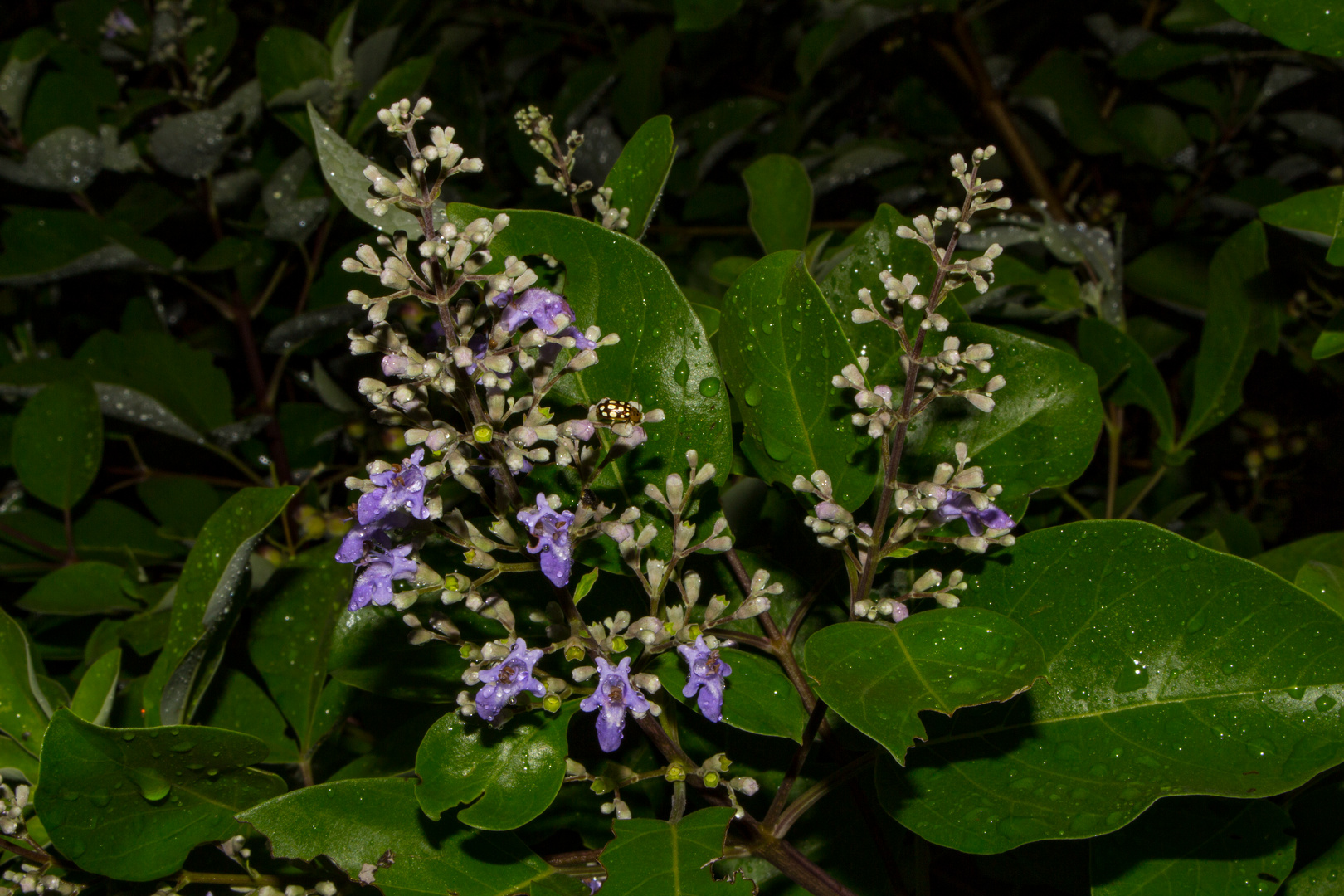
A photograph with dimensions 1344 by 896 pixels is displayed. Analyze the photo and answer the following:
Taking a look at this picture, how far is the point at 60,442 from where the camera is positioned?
7.75 feet

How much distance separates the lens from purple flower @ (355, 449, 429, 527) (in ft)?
3.31

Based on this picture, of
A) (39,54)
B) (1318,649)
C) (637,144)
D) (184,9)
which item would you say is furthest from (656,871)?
(184,9)

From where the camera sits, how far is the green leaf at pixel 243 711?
5.51 ft

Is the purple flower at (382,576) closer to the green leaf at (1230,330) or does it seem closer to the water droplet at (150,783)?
the water droplet at (150,783)

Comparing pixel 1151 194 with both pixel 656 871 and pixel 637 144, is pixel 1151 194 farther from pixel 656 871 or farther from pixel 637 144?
pixel 656 871

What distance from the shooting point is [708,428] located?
117 cm

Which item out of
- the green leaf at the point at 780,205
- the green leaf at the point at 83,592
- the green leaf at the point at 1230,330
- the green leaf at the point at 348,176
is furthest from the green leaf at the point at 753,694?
the green leaf at the point at 83,592

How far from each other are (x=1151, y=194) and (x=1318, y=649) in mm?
3004

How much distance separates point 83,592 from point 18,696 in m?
0.65

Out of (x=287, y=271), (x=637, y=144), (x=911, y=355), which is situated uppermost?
(x=637, y=144)

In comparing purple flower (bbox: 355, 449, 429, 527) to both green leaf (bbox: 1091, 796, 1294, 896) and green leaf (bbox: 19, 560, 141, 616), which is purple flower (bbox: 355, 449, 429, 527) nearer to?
green leaf (bbox: 1091, 796, 1294, 896)

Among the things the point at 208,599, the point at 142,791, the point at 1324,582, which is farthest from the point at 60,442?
the point at 1324,582

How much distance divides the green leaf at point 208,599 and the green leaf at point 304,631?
0.53 feet

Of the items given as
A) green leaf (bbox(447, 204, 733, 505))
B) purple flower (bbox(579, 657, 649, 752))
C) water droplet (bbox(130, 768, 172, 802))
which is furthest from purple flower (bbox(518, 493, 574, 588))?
water droplet (bbox(130, 768, 172, 802))
